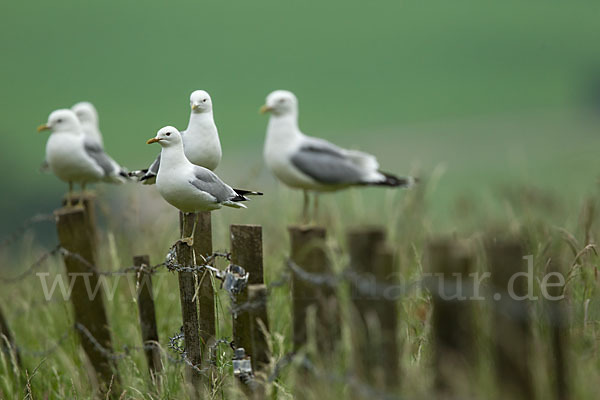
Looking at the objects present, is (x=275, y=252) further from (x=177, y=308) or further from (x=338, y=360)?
(x=338, y=360)

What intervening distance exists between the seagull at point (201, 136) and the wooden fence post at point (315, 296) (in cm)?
69

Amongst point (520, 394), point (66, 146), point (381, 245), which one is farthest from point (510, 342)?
point (66, 146)

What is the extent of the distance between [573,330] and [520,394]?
1371 mm

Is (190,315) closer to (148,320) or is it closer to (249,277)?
(249,277)

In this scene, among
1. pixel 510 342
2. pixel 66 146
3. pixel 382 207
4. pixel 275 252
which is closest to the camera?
pixel 510 342

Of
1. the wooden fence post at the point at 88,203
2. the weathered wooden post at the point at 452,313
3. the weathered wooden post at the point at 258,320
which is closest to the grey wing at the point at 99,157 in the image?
the wooden fence post at the point at 88,203

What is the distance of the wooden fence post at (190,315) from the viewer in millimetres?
3268

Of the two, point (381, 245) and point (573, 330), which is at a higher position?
point (381, 245)

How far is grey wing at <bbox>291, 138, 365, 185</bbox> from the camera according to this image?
3324 millimetres

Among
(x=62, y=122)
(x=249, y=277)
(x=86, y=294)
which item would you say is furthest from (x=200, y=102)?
(x=62, y=122)

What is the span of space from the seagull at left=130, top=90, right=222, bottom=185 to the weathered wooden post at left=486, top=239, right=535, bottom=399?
5.24 feet

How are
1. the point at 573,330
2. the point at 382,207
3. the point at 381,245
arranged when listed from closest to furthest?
the point at 381,245 → the point at 573,330 → the point at 382,207

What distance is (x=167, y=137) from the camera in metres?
2.91

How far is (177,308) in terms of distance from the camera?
4.76 m
